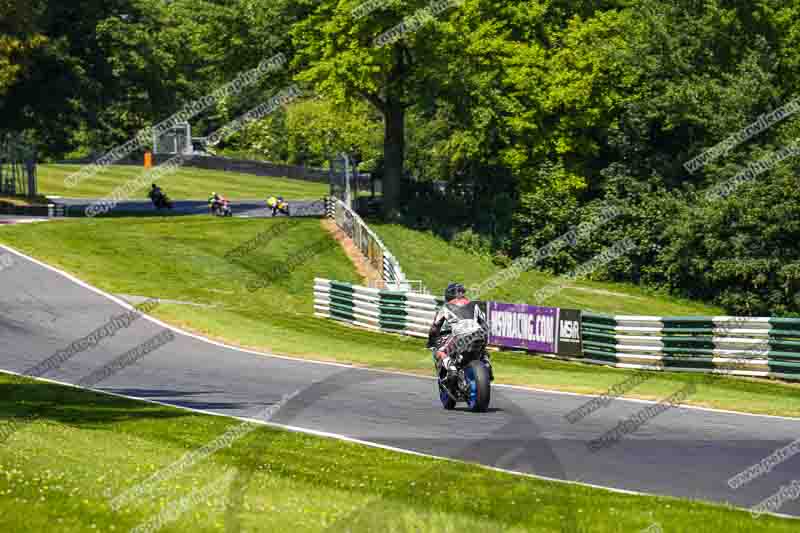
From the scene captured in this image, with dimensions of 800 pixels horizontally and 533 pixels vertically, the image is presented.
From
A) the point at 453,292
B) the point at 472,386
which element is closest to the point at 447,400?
the point at 472,386

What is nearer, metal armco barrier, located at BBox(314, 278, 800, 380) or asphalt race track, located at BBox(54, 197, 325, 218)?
metal armco barrier, located at BBox(314, 278, 800, 380)

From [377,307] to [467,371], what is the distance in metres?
16.6

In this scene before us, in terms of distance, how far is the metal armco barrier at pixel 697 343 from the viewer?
2556 centimetres

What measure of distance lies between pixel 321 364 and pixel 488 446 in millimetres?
10735

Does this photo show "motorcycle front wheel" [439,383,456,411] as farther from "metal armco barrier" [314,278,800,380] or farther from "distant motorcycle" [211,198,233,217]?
"distant motorcycle" [211,198,233,217]

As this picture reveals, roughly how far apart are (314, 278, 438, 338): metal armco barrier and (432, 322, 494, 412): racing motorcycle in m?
→ 13.9

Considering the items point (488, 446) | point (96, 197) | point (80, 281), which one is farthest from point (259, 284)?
point (96, 197)

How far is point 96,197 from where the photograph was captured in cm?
7619

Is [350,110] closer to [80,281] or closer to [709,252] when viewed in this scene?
[709,252]

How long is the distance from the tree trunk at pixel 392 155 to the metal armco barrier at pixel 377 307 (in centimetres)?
1919

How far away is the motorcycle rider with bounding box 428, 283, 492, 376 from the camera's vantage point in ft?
55.5

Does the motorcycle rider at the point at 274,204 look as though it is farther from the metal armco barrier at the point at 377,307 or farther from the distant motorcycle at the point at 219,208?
the metal armco barrier at the point at 377,307

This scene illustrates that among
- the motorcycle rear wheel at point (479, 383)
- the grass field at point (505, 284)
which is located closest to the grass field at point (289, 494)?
the motorcycle rear wheel at point (479, 383)

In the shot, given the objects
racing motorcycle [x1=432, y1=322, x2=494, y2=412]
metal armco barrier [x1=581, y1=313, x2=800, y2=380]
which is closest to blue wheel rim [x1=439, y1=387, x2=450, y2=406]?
racing motorcycle [x1=432, y1=322, x2=494, y2=412]
